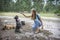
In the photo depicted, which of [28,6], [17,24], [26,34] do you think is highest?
[28,6]

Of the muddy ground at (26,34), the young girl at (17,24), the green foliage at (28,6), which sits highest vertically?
the green foliage at (28,6)

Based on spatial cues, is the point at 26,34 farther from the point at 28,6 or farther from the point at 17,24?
the point at 28,6

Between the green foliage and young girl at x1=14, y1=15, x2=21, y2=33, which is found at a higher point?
the green foliage

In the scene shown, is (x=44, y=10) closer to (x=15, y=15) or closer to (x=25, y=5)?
(x=25, y=5)

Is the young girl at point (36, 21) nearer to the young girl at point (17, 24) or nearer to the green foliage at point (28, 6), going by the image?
the green foliage at point (28, 6)

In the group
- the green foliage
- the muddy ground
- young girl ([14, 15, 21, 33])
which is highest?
the green foliage

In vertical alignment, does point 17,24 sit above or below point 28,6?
below

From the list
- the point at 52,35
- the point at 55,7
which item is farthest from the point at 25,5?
the point at 52,35

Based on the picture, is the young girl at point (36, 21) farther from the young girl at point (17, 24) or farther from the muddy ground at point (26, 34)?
the young girl at point (17, 24)

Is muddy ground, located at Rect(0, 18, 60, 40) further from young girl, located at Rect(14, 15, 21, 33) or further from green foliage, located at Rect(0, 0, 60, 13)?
green foliage, located at Rect(0, 0, 60, 13)

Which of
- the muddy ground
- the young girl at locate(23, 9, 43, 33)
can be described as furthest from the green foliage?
the muddy ground

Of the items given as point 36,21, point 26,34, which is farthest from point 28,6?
point 26,34

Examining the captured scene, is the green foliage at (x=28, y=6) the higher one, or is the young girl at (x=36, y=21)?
the green foliage at (x=28, y=6)

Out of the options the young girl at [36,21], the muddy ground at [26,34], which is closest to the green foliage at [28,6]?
the young girl at [36,21]
